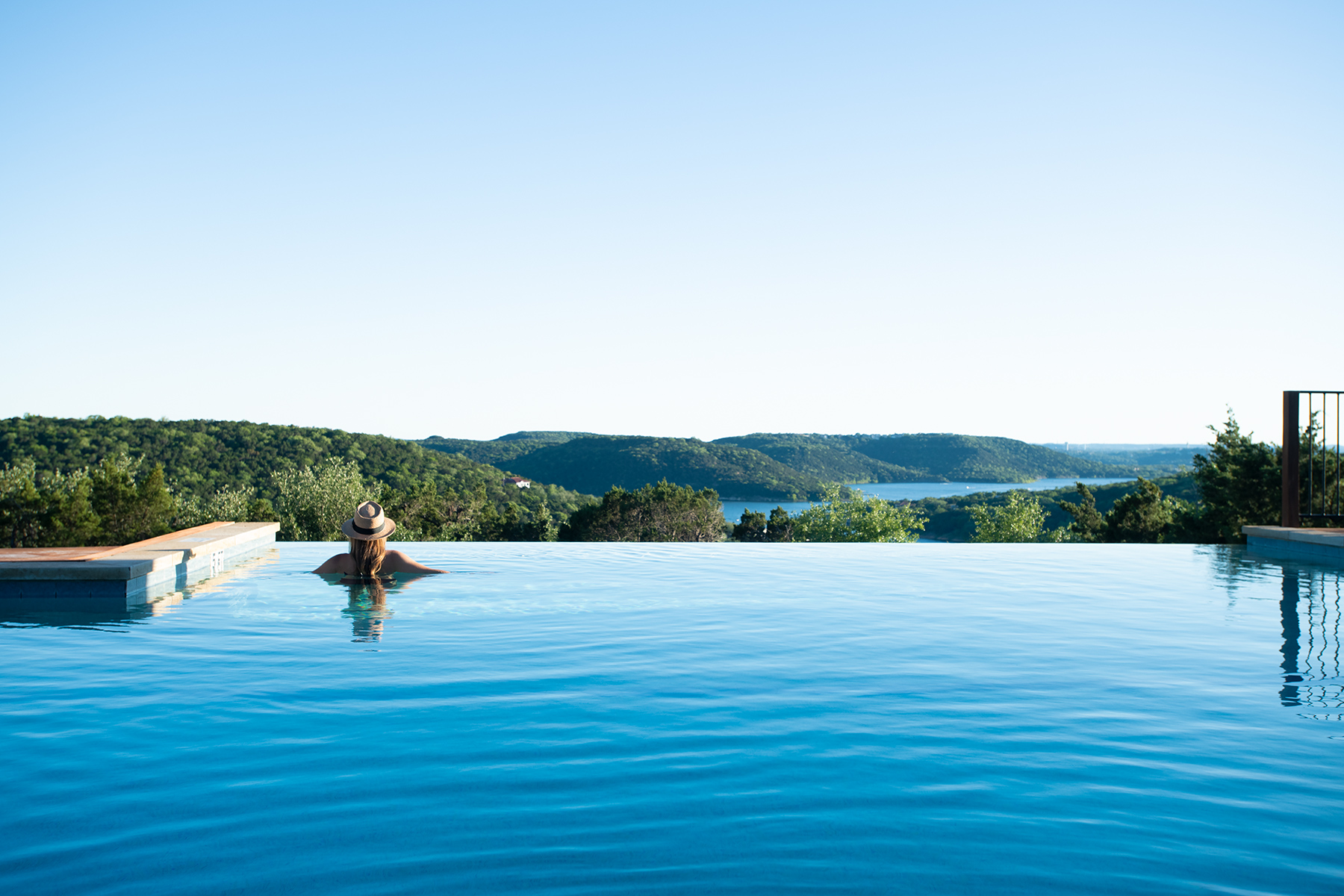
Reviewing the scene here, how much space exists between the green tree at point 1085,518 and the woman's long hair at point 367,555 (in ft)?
120

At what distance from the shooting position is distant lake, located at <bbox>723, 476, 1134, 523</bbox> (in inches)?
1900

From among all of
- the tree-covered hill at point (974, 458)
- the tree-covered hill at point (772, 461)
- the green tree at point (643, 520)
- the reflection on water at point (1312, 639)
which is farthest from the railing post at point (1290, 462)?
the tree-covered hill at point (974, 458)

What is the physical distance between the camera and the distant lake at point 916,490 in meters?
48.2

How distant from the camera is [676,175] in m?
21.7

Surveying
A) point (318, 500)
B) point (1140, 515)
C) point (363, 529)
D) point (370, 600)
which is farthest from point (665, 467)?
point (370, 600)

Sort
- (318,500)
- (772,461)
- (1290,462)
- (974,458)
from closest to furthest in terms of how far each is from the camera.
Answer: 1. (1290,462)
2. (318,500)
3. (772,461)
4. (974,458)

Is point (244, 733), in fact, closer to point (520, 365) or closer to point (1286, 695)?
point (1286, 695)

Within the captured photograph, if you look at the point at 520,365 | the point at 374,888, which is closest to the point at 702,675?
the point at 374,888

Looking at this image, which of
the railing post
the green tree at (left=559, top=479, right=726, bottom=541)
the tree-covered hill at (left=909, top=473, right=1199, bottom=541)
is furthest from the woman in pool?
the tree-covered hill at (left=909, top=473, right=1199, bottom=541)

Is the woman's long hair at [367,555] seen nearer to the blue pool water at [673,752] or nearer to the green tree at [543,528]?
the blue pool water at [673,752]

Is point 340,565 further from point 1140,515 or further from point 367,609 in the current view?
point 1140,515

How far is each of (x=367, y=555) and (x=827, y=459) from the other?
6083cm

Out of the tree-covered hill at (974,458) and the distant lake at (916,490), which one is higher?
the tree-covered hill at (974,458)

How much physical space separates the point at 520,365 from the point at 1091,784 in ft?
138
